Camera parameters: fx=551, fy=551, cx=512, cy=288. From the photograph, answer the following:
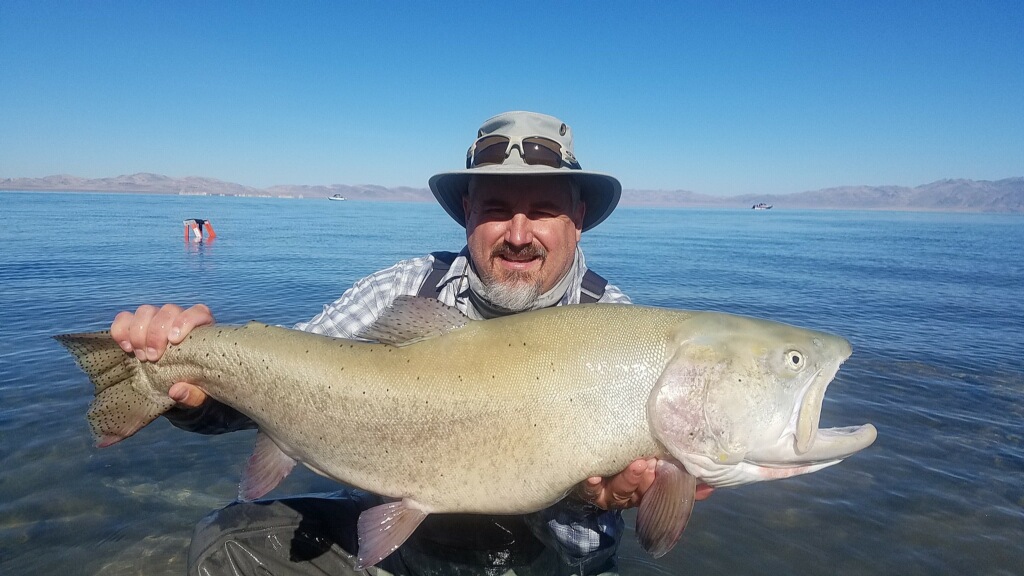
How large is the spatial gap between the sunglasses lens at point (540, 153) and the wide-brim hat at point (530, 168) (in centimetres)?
3

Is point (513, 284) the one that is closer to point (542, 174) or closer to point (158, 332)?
point (542, 174)

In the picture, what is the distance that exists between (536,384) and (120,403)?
2.40 m

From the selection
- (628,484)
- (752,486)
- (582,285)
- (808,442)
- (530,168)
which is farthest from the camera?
(752,486)

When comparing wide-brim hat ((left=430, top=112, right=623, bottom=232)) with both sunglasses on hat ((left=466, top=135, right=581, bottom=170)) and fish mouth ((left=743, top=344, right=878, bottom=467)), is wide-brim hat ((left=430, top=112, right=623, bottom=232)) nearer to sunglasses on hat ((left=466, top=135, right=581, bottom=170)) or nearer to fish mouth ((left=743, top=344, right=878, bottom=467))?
sunglasses on hat ((left=466, top=135, right=581, bottom=170))

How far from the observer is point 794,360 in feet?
8.50

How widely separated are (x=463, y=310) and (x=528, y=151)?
1.25m

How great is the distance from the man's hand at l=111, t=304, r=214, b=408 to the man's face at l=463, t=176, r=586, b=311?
175cm

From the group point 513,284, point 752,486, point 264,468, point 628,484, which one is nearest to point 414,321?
point 513,284

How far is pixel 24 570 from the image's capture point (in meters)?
4.85

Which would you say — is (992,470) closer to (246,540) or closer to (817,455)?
(817,455)

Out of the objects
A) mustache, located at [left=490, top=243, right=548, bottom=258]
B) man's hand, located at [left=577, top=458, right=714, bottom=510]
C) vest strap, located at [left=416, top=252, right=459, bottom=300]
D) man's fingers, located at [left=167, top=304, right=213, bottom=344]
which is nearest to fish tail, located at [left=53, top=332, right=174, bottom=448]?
man's fingers, located at [left=167, top=304, right=213, bottom=344]

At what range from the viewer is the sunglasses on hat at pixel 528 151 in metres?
3.71

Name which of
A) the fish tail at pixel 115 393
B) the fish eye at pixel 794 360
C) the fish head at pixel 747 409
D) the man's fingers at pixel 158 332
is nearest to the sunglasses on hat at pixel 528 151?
the fish head at pixel 747 409

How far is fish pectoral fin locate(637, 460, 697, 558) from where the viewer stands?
2.50m
